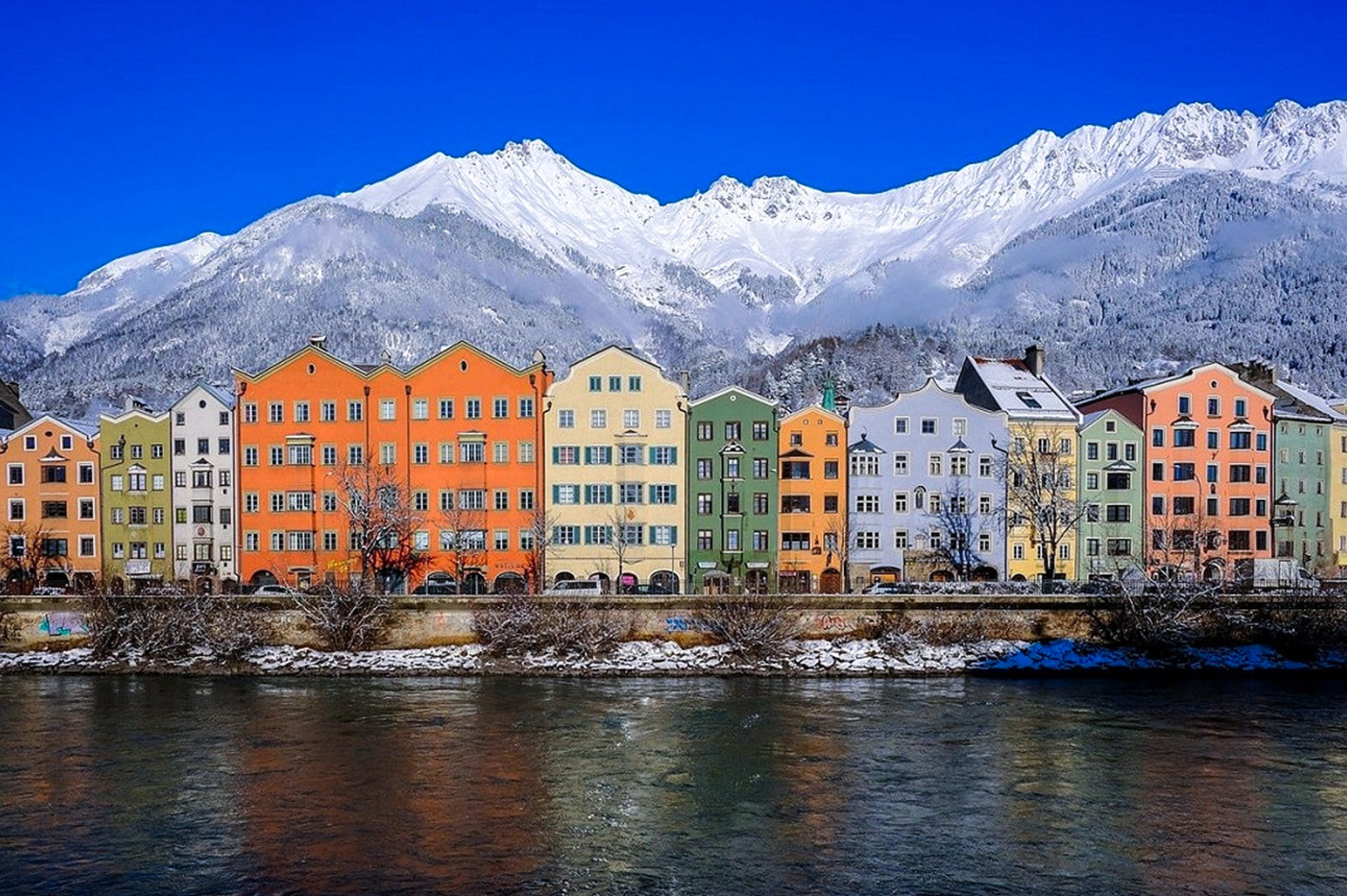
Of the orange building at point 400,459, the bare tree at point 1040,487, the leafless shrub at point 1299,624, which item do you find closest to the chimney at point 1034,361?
the bare tree at point 1040,487

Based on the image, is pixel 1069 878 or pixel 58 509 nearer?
pixel 1069 878

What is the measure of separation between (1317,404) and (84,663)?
245 feet

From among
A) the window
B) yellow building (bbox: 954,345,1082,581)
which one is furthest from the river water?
the window

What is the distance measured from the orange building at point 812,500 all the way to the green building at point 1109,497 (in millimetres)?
14962

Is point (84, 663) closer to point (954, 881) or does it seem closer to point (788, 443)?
point (788, 443)

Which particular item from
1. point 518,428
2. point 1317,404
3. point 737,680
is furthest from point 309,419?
point 1317,404

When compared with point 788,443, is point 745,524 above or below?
below

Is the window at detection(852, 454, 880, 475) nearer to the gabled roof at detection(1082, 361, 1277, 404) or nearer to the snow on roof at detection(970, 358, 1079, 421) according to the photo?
the snow on roof at detection(970, 358, 1079, 421)

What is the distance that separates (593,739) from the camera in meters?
41.5

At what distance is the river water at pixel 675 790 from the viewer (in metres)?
27.7

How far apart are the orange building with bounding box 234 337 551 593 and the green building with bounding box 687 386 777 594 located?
30.7 feet

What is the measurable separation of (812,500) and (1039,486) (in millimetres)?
13309

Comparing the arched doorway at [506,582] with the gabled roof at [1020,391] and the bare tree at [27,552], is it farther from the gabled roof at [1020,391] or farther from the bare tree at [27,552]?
the gabled roof at [1020,391]

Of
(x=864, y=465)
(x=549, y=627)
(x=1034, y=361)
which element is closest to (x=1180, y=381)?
(x=1034, y=361)
